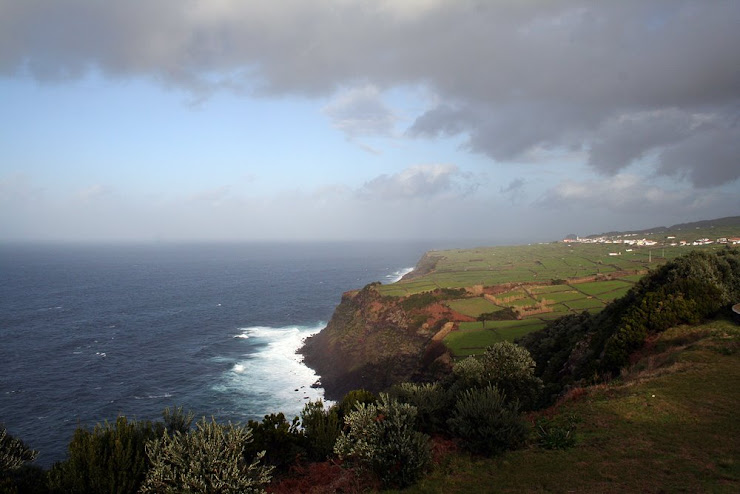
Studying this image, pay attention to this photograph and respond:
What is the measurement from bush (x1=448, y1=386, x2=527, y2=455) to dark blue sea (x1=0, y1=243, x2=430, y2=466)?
23414 mm

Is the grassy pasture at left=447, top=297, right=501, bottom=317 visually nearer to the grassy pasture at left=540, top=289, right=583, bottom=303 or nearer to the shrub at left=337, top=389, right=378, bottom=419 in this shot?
the grassy pasture at left=540, top=289, right=583, bottom=303

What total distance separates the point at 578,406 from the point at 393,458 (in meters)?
9.61

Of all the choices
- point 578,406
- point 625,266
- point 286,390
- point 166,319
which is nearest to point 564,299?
point 625,266

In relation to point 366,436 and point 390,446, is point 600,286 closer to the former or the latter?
point 366,436

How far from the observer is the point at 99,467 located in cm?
1288

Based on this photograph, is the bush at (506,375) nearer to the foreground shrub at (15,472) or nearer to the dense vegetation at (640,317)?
the dense vegetation at (640,317)

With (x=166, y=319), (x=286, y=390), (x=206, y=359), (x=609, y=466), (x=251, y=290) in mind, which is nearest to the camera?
(x=609, y=466)

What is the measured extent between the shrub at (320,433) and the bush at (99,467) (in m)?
7.43

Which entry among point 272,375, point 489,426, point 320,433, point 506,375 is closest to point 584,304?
point 506,375

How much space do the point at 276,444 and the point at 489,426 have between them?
35.1 feet

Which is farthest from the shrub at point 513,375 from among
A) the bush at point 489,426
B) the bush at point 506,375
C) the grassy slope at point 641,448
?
the bush at point 489,426

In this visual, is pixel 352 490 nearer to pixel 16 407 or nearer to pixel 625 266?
pixel 16 407

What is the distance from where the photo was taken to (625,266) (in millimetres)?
93750

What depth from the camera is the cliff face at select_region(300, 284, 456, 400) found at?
52.6 m
